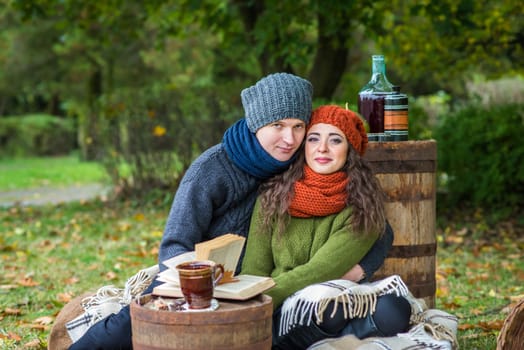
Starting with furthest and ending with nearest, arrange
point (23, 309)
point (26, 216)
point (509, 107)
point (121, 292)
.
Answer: point (26, 216) → point (509, 107) → point (23, 309) → point (121, 292)

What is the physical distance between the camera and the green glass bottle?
4.04m

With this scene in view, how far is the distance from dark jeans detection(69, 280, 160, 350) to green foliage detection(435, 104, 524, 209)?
21.4 ft

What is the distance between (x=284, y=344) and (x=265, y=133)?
95 cm

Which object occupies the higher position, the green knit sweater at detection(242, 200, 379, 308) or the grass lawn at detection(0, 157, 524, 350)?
the green knit sweater at detection(242, 200, 379, 308)

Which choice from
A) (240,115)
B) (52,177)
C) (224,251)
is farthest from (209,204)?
(52,177)

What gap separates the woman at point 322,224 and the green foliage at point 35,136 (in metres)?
24.4

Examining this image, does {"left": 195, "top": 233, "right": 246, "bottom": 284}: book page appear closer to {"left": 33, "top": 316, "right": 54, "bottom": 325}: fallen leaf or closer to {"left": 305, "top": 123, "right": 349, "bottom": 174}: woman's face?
{"left": 305, "top": 123, "right": 349, "bottom": 174}: woman's face

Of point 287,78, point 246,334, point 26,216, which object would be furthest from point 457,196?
point 246,334

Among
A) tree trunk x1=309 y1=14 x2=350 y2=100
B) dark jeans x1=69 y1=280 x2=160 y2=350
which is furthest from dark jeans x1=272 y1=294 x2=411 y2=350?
tree trunk x1=309 y1=14 x2=350 y2=100

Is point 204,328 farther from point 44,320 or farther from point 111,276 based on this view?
point 111,276

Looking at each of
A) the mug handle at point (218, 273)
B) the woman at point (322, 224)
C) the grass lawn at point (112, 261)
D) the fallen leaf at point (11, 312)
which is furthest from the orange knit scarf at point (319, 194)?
the fallen leaf at point (11, 312)

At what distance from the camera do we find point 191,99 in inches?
408

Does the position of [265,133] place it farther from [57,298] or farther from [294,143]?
[57,298]

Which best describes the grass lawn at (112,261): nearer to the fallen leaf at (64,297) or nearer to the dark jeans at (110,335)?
the fallen leaf at (64,297)
